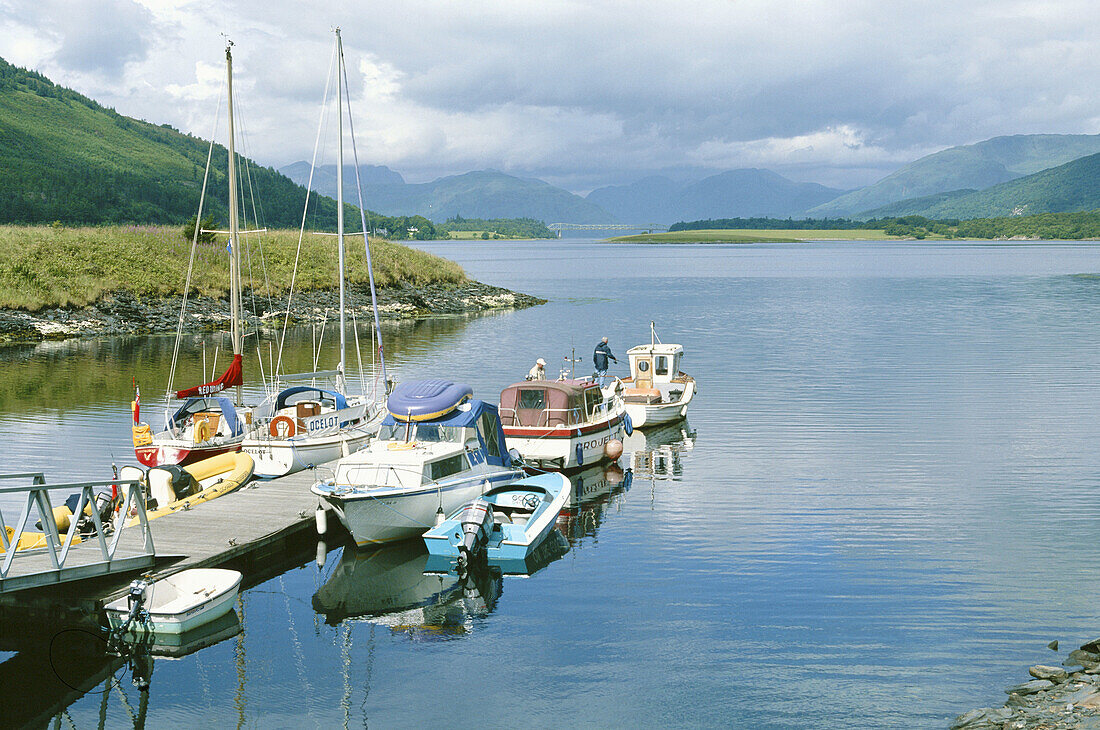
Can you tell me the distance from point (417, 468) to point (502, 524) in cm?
281

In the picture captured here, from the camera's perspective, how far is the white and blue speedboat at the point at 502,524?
76.4 ft

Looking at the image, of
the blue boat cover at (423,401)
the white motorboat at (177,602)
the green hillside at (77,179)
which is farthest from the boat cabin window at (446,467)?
the green hillside at (77,179)

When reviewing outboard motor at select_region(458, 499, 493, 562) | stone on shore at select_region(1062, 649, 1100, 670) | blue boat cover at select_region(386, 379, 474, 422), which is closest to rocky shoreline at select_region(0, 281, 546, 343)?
blue boat cover at select_region(386, 379, 474, 422)

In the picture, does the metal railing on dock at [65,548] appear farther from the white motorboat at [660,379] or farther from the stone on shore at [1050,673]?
the white motorboat at [660,379]

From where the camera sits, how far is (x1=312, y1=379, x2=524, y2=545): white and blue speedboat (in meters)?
23.6

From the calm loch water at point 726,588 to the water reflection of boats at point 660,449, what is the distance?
0.20 m

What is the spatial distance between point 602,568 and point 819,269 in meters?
174

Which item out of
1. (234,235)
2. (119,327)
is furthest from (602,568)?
(119,327)

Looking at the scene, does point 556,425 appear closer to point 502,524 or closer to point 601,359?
point 502,524

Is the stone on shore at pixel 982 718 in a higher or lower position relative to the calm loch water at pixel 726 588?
higher

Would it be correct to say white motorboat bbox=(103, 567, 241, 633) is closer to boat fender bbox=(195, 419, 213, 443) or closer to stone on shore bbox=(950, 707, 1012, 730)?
boat fender bbox=(195, 419, 213, 443)

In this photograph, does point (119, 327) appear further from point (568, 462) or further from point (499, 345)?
point (568, 462)

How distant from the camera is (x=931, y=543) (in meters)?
24.8

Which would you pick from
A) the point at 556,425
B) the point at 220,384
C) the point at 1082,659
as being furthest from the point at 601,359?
the point at 1082,659
